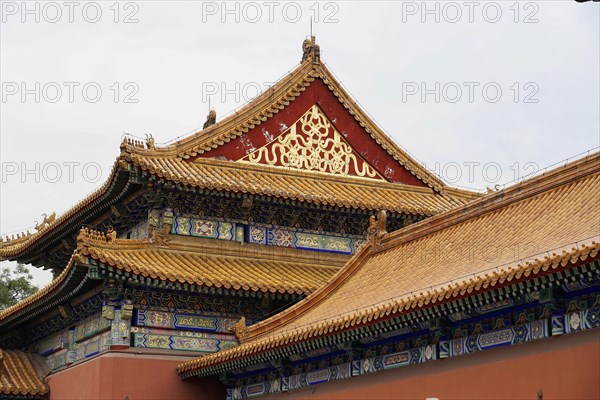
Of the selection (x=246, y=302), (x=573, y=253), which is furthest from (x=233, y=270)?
(x=573, y=253)

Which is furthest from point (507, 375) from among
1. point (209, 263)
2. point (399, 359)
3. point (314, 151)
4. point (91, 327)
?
point (314, 151)

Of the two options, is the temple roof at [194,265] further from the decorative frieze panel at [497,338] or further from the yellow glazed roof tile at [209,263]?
the decorative frieze panel at [497,338]

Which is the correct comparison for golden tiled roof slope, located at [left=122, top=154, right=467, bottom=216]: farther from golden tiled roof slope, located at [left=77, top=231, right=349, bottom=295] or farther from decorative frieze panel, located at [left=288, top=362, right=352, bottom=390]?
decorative frieze panel, located at [left=288, top=362, right=352, bottom=390]

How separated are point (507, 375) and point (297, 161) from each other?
12.4m

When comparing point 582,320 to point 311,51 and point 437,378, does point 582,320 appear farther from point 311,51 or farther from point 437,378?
point 311,51

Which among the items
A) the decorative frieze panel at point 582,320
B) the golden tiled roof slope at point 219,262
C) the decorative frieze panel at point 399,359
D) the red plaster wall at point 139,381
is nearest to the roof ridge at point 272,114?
the golden tiled roof slope at point 219,262

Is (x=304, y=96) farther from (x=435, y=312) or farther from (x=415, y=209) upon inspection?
(x=435, y=312)

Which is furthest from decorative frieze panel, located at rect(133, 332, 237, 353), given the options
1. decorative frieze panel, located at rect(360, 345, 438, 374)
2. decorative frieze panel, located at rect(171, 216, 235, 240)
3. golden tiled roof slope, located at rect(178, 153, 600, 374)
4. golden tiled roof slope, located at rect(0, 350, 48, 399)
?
decorative frieze panel, located at rect(360, 345, 438, 374)

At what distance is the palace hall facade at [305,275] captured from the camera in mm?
15406

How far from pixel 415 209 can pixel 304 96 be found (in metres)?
4.09

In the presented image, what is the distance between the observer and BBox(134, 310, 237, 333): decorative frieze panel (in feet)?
74.8

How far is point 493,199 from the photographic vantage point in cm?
1966

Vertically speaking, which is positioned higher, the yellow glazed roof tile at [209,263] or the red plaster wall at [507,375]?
the yellow glazed roof tile at [209,263]

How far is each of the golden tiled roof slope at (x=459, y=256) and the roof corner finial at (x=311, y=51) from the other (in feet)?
24.5
